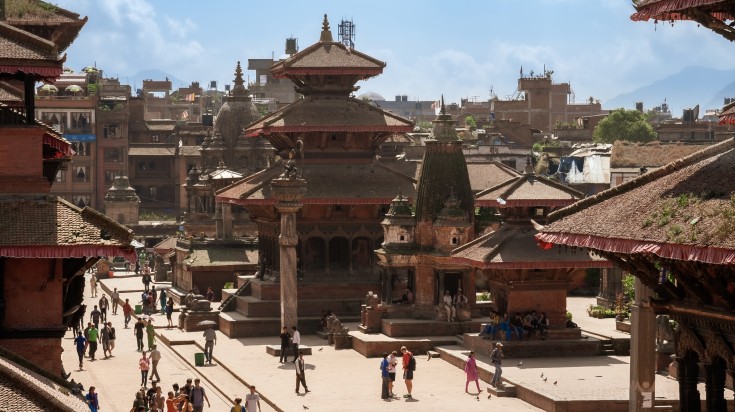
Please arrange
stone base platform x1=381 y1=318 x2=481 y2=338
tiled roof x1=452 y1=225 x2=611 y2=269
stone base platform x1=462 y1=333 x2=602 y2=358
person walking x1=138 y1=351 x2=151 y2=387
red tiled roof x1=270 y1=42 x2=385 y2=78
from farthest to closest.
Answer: red tiled roof x1=270 y1=42 x2=385 y2=78 → stone base platform x1=381 y1=318 x2=481 y2=338 → tiled roof x1=452 y1=225 x2=611 y2=269 → stone base platform x1=462 y1=333 x2=602 y2=358 → person walking x1=138 y1=351 x2=151 y2=387

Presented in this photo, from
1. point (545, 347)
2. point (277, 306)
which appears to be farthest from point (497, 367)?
point (277, 306)

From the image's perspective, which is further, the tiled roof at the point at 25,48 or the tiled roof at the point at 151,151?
the tiled roof at the point at 151,151

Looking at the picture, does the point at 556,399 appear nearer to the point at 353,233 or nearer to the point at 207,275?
the point at 353,233

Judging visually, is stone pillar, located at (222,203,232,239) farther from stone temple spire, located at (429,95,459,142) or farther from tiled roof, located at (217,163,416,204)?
stone temple spire, located at (429,95,459,142)

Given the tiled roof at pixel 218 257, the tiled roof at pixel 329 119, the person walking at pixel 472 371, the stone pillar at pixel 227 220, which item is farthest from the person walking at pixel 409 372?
the stone pillar at pixel 227 220

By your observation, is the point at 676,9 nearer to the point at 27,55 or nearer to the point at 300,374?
the point at 27,55

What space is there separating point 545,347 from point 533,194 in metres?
5.69

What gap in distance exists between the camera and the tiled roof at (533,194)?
46250 mm

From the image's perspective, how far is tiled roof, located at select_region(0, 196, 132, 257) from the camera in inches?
965

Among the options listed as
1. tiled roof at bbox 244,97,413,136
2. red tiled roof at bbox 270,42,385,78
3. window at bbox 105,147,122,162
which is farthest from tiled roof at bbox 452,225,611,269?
window at bbox 105,147,122,162

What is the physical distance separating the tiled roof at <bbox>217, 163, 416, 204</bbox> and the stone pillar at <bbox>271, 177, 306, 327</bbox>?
19.4 feet

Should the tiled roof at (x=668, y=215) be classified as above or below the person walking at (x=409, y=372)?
above

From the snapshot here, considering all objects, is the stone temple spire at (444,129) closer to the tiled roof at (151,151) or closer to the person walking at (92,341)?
the person walking at (92,341)

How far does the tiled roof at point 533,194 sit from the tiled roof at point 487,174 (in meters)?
23.4
